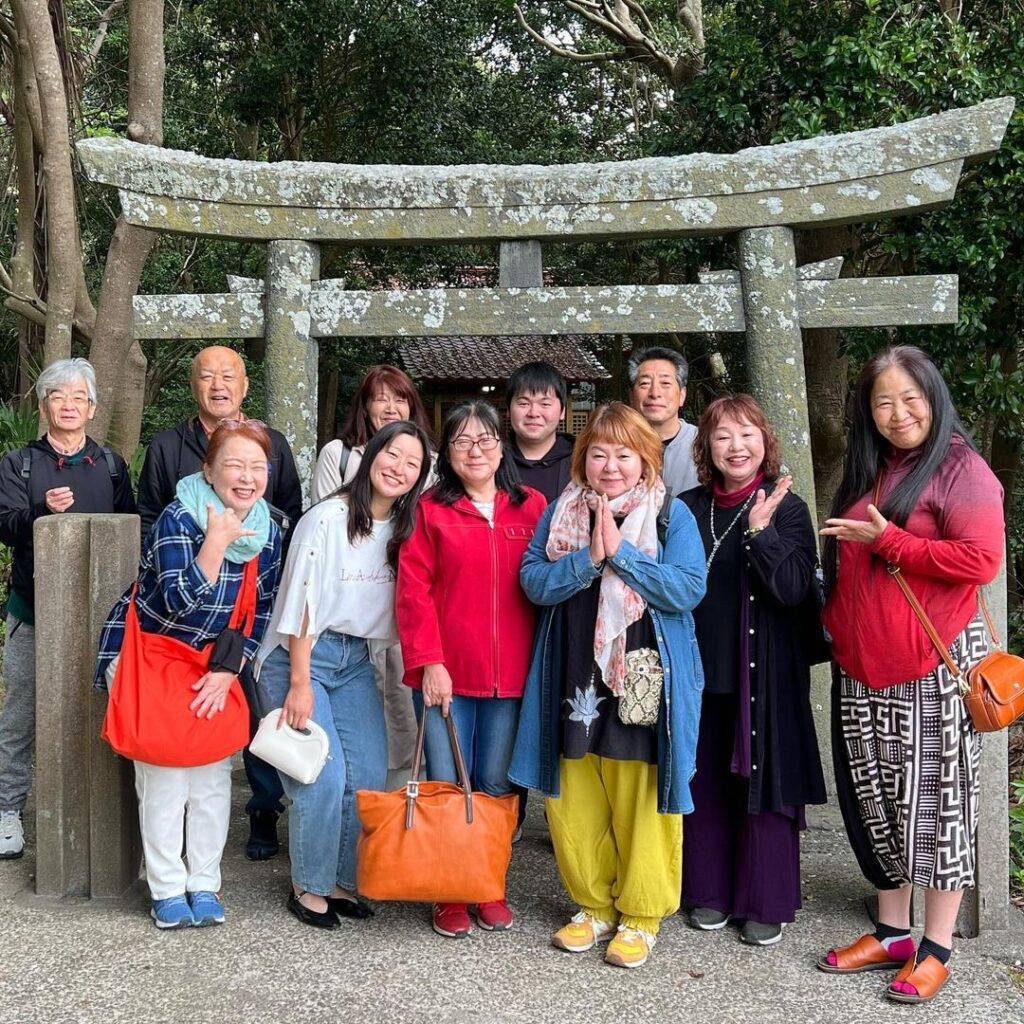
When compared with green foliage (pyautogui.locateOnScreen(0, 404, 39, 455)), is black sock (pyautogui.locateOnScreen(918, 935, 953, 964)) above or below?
below

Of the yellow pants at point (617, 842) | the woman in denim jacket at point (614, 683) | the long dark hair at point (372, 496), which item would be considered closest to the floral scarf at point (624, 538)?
the woman in denim jacket at point (614, 683)

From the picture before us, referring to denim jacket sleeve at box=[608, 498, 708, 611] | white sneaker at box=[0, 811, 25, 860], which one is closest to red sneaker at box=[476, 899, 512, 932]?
denim jacket sleeve at box=[608, 498, 708, 611]

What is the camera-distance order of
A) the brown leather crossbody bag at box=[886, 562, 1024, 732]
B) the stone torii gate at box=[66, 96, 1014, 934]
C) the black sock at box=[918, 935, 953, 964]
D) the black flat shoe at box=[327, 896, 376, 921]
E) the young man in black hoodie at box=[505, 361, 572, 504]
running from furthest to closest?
1. the stone torii gate at box=[66, 96, 1014, 934]
2. the young man in black hoodie at box=[505, 361, 572, 504]
3. the black flat shoe at box=[327, 896, 376, 921]
4. the black sock at box=[918, 935, 953, 964]
5. the brown leather crossbody bag at box=[886, 562, 1024, 732]

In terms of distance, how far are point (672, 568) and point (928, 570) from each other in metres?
0.72

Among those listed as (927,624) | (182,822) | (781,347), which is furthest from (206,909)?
(781,347)

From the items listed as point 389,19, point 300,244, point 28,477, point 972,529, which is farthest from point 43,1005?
point 389,19

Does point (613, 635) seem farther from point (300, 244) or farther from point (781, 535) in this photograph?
point (300, 244)

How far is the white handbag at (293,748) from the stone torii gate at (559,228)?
1766mm

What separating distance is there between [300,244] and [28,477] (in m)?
1.67

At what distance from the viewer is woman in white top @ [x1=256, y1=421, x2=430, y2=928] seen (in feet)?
10.5

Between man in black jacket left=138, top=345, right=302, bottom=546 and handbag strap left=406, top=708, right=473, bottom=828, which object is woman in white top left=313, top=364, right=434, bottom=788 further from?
handbag strap left=406, top=708, right=473, bottom=828

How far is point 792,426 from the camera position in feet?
15.1

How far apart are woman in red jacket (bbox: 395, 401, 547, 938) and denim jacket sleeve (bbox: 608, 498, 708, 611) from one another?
1.36 feet

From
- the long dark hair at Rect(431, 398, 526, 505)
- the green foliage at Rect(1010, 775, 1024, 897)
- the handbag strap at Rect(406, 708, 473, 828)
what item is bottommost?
the green foliage at Rect(1010, 775, 1024, 897)
